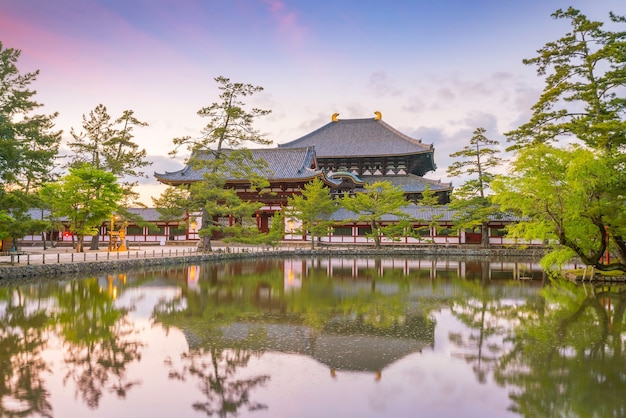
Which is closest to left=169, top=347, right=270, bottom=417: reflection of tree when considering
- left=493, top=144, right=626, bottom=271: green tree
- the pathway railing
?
left=493, top=144, right=626, bottom=271: green tree

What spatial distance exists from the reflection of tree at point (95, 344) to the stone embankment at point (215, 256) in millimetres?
7017

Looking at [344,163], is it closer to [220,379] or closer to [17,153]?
[17,153]

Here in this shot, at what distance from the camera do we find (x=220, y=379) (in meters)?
8.02

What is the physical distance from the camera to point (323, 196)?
139 ft

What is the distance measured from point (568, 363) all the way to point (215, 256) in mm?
27630

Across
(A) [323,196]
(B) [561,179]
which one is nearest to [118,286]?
(B) [561,179]

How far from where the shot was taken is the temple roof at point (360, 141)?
55719mm

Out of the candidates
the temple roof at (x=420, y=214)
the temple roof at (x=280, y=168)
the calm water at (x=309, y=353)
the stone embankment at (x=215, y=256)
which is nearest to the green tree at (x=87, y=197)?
the stone embankment at (x=215, y=256)

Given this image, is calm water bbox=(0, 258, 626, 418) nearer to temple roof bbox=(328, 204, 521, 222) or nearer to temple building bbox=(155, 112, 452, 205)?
temple roof bbox=(328, 204, 521, 222)

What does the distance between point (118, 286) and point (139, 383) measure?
12721 millimetres

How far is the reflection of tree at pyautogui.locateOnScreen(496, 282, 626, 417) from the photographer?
6906 mm

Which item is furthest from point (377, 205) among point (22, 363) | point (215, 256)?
point (22, 363)

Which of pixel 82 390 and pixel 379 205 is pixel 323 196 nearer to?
pixel 379 205

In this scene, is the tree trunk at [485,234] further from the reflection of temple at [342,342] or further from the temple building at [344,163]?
the reflection of temple at [342,342]
